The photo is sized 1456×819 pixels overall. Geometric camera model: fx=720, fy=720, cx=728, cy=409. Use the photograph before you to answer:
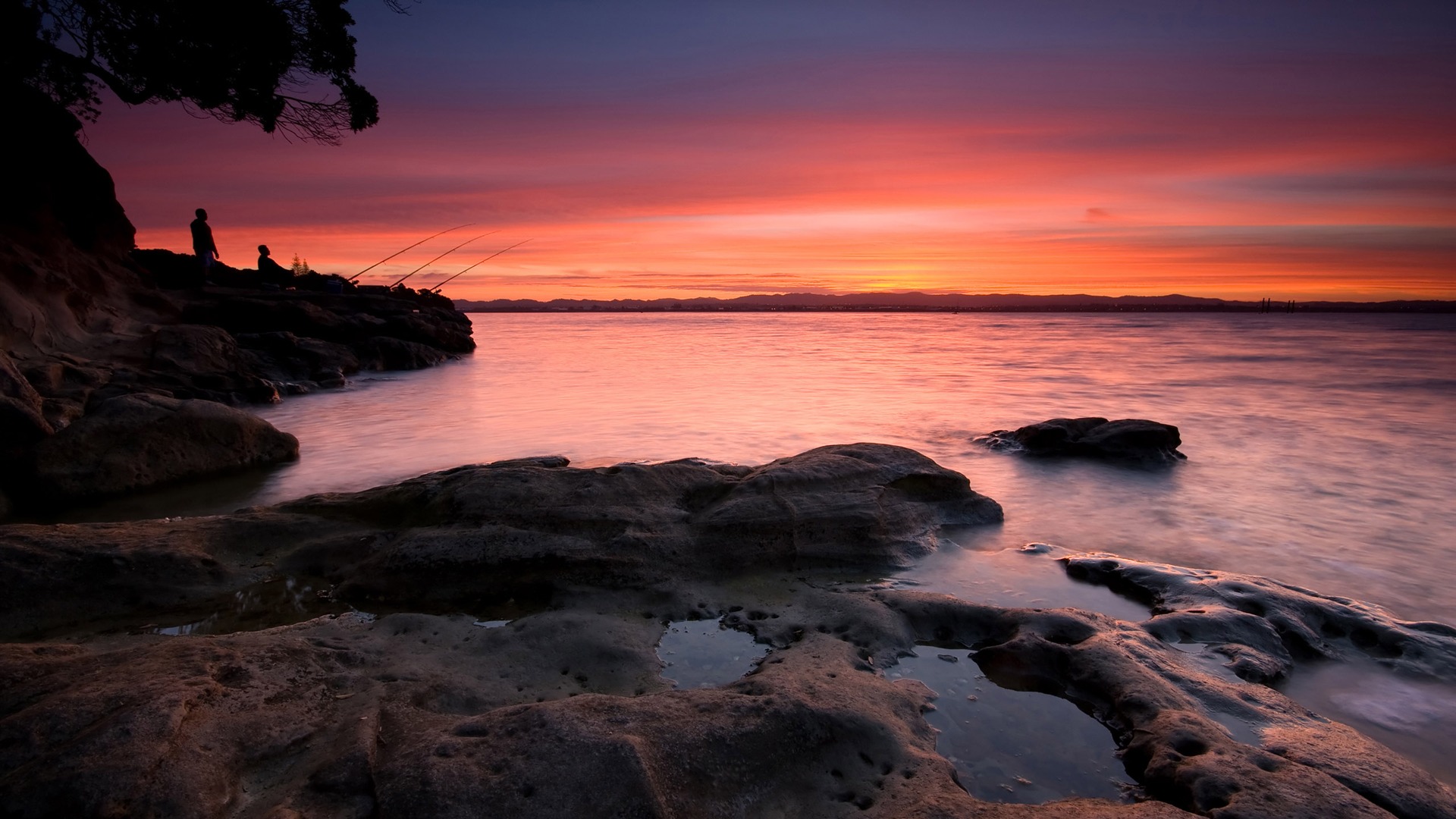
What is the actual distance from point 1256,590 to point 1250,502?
310 centimetres

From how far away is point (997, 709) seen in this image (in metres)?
2.80

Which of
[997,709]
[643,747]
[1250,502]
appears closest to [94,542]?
[643,747]

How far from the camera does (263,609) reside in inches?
140

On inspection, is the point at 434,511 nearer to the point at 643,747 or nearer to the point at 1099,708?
the point at 643,747

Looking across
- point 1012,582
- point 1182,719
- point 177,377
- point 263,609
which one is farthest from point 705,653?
point 177,377

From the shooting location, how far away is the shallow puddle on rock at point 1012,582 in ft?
13.0

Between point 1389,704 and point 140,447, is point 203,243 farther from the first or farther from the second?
point 1389,704

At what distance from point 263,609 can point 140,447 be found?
11.3 feet

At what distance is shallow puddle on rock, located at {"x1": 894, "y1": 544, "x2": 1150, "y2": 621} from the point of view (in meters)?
3.96

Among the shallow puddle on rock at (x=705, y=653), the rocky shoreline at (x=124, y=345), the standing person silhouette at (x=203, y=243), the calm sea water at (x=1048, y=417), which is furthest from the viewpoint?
the standing person silhouette at (x=203, y=243)

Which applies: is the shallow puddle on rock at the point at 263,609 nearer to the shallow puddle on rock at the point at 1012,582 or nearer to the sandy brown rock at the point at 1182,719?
the sandy brown rock at the point at 1182,719

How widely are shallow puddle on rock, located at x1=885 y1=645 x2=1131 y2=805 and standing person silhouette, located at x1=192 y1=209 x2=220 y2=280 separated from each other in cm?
1934

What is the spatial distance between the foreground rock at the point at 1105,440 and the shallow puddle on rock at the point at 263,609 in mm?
7041

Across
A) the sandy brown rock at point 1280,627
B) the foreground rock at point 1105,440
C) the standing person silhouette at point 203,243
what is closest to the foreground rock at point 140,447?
the sandy brown rock at point 1280,627
